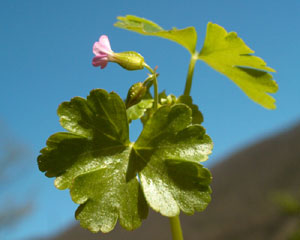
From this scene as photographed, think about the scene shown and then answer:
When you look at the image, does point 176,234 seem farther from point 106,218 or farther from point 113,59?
point 113,59

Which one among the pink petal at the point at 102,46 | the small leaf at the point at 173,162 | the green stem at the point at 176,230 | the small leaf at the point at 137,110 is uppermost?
the pink petal at the point at 102,46

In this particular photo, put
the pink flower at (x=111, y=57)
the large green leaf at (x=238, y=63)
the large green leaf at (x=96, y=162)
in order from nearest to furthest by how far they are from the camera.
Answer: the large green leaf at (x=96, y=162)
the pink flower at (x=111, y=57)
the large green leaf at (x=238, y=63)

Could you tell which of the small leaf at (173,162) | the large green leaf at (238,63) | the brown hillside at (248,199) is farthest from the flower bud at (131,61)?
the brown hillside at (248,199)

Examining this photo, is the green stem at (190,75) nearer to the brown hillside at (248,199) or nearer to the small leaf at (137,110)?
the small leaf at (137,110)

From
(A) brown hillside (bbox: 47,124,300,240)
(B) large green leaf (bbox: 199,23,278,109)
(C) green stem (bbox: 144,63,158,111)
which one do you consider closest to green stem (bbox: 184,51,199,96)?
(B) large green leaf (bbox: 199,23,278,109)

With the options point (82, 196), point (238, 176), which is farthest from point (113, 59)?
point (238, 176)

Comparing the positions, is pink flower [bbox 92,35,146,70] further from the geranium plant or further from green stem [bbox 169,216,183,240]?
green stem [bbox 169,216,183,240]

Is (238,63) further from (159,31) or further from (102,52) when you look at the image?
(102,52)

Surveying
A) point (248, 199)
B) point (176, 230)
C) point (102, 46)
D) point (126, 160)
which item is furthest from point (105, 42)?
point (248, 199)
